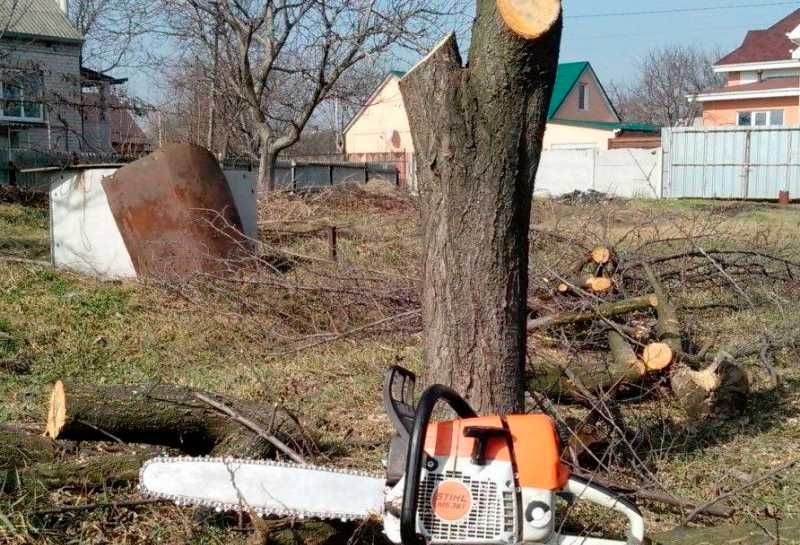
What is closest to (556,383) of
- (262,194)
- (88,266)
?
(88,266)

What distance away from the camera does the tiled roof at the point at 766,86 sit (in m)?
30.9

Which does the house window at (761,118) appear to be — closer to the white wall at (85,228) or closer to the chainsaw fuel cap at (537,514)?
the white wall at (85,228)

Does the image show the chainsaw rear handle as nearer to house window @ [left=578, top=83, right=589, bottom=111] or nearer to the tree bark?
the tree bark

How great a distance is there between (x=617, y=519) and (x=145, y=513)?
72.7 inches

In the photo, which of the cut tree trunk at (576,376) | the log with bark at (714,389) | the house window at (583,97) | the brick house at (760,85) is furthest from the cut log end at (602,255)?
the house window at (583,97)

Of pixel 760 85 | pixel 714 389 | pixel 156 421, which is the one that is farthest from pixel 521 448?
pixel 760 85

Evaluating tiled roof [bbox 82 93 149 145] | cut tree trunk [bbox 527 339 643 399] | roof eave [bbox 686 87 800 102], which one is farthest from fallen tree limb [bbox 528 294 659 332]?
roof eave [bbox 686 87 800 102]

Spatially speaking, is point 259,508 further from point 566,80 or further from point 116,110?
point 566,80

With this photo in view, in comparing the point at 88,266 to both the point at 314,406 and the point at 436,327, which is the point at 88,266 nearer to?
the point at 314,406

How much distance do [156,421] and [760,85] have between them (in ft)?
108

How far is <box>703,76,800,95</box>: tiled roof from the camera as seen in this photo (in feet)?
102

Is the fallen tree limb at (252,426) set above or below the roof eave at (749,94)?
below

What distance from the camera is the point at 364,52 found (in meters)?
17.6

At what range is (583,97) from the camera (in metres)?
50.0
